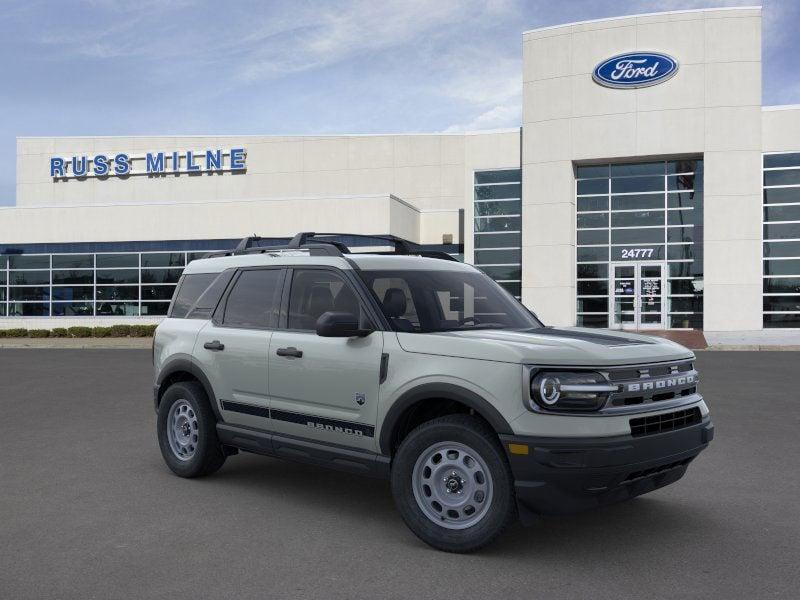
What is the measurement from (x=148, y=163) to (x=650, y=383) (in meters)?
42.1

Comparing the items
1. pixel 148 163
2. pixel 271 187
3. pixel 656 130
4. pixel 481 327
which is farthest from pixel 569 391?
pixel 148 163

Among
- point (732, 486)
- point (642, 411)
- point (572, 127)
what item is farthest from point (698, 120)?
point (642, 411)

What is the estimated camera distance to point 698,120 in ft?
103

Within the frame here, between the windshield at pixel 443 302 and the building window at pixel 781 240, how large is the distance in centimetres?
2805

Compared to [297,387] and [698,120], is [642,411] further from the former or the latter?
[698,120]

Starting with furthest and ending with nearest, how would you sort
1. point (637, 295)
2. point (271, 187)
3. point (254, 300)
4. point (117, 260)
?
point (271, 187)
point (117, 260)
point (637, 295)
point (254, 300)

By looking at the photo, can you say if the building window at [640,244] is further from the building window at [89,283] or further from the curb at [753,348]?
the building window at [89,283]

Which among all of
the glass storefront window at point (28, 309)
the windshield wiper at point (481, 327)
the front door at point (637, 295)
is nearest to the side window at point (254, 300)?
the windshield wiper at point (481, 327)

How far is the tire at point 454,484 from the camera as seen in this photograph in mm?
4793

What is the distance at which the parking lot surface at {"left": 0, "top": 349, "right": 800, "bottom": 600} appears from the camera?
443 cm

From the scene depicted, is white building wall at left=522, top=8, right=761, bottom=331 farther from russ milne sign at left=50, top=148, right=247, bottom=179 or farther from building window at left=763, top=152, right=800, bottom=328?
russ milne sign at left=50, top=148, right=247, bottom=179

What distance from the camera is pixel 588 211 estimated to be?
3381 cm

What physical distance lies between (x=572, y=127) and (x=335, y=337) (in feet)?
95.7

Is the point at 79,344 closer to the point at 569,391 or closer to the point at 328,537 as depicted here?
the point at 328,537
